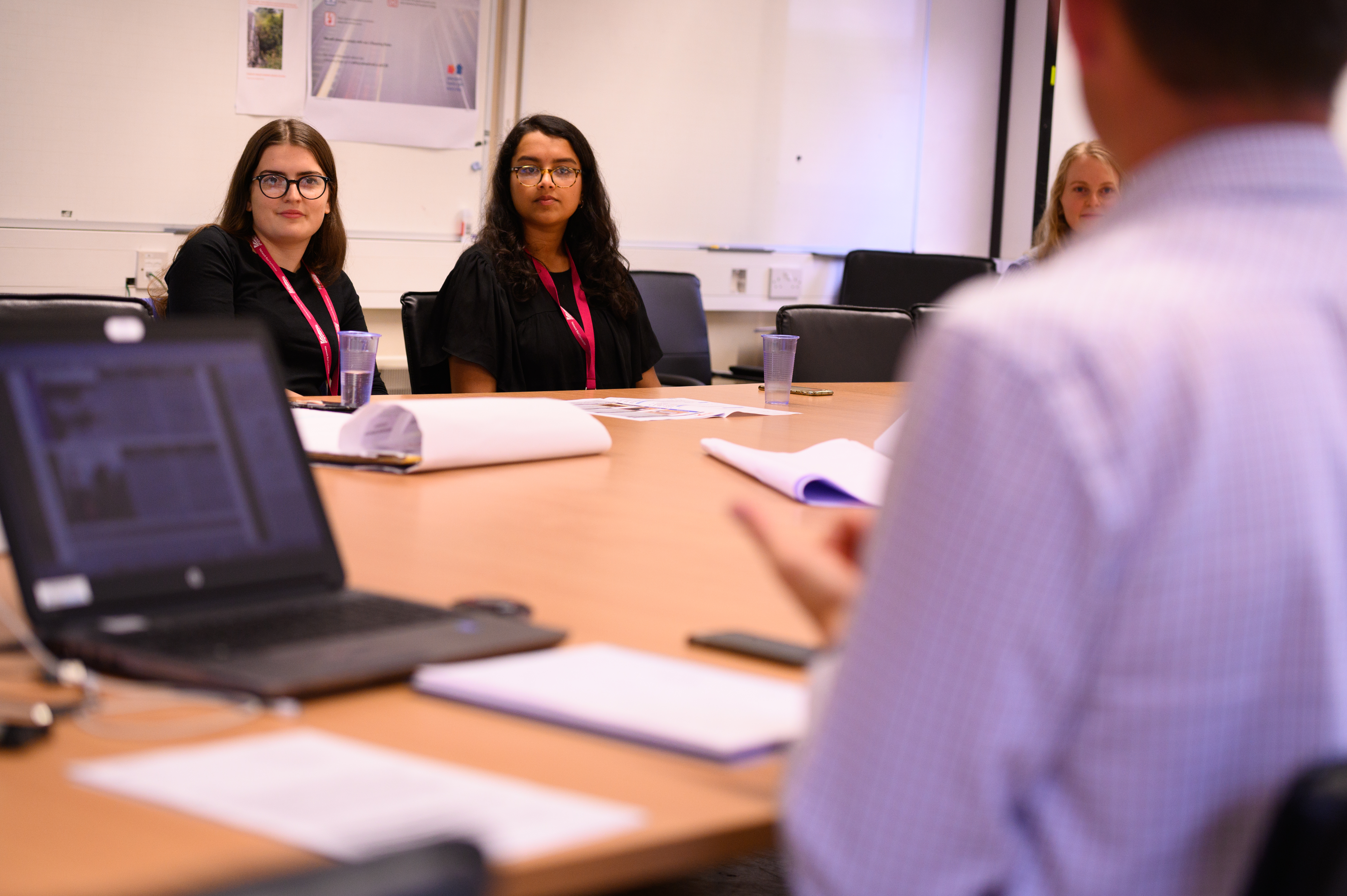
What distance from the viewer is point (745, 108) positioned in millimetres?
5473

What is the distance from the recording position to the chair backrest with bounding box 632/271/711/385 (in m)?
4.72

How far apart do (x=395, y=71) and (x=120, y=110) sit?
35.4 inches

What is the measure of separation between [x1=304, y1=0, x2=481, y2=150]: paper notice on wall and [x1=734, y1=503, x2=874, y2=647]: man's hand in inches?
154

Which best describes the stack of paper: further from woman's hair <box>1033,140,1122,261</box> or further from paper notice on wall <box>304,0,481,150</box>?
paper notice on wall <box>304,0,481,150</box>

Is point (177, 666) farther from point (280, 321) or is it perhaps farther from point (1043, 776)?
point (280, 321)

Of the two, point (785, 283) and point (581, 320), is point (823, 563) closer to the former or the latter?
point (581, 320)

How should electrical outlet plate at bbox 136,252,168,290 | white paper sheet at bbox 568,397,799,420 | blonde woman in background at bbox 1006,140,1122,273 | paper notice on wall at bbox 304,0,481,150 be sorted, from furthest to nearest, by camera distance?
paper notice on wall at bbox 304,0,481,150 < electrical outlet plate at bbox 136,252,168,290 < blonde woman in background at bbox 1006,140,1122,273 < white paper sheet at bbox 568,397,799,420

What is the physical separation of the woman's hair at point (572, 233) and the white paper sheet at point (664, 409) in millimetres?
747

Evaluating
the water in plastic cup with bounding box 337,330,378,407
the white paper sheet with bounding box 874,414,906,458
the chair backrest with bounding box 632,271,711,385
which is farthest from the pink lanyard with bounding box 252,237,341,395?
the white paper sheet with bounding box 874,414,906,458

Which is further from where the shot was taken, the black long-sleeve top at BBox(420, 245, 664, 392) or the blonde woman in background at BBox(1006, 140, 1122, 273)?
the blonde woman in background at BBox(1006, 140, 1122, 273)

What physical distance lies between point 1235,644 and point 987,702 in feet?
0.43

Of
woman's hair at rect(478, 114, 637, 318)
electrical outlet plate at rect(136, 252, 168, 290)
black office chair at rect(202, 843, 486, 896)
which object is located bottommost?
black office chair at rect(202, 843, 486, 896)

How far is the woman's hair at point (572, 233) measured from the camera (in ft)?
11.6

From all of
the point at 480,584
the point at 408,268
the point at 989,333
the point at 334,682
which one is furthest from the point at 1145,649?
the point at 408,268
